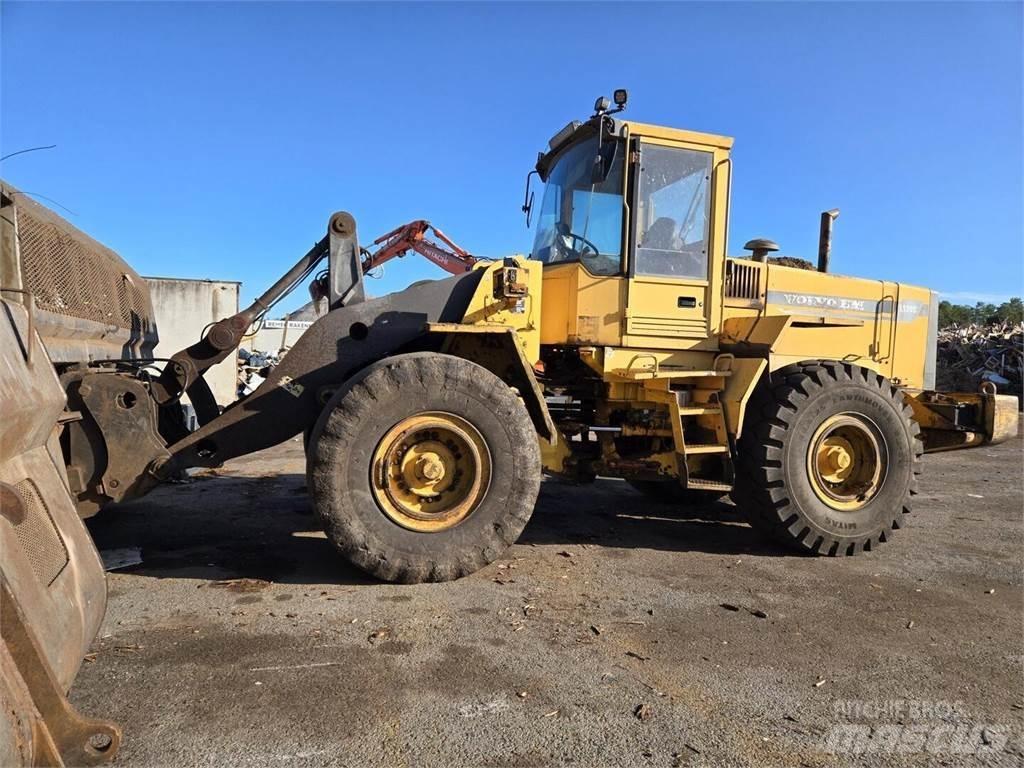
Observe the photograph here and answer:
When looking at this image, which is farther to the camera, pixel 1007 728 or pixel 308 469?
pixel 308 469

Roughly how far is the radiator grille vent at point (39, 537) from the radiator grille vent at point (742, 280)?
4945 millimetres

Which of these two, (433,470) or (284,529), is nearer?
(433,470)

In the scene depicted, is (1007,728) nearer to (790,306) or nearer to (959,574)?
(959,574)

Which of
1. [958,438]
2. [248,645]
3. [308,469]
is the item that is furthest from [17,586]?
[958,438]

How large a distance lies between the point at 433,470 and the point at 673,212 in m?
2.87

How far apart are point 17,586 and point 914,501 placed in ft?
26.9

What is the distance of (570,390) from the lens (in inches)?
231

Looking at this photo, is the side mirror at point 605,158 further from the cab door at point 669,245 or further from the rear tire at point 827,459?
the rear tire at point 827,459

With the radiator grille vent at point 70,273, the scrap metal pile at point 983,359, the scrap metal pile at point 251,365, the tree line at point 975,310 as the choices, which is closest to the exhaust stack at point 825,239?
the radiator grille vent at point 70,273

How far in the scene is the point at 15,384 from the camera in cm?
261

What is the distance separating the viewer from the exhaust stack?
6.61 metres

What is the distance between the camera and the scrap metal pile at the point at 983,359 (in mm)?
19750

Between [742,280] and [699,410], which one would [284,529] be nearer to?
[699,410]

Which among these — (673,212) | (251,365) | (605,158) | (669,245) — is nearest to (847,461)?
(669,245)
